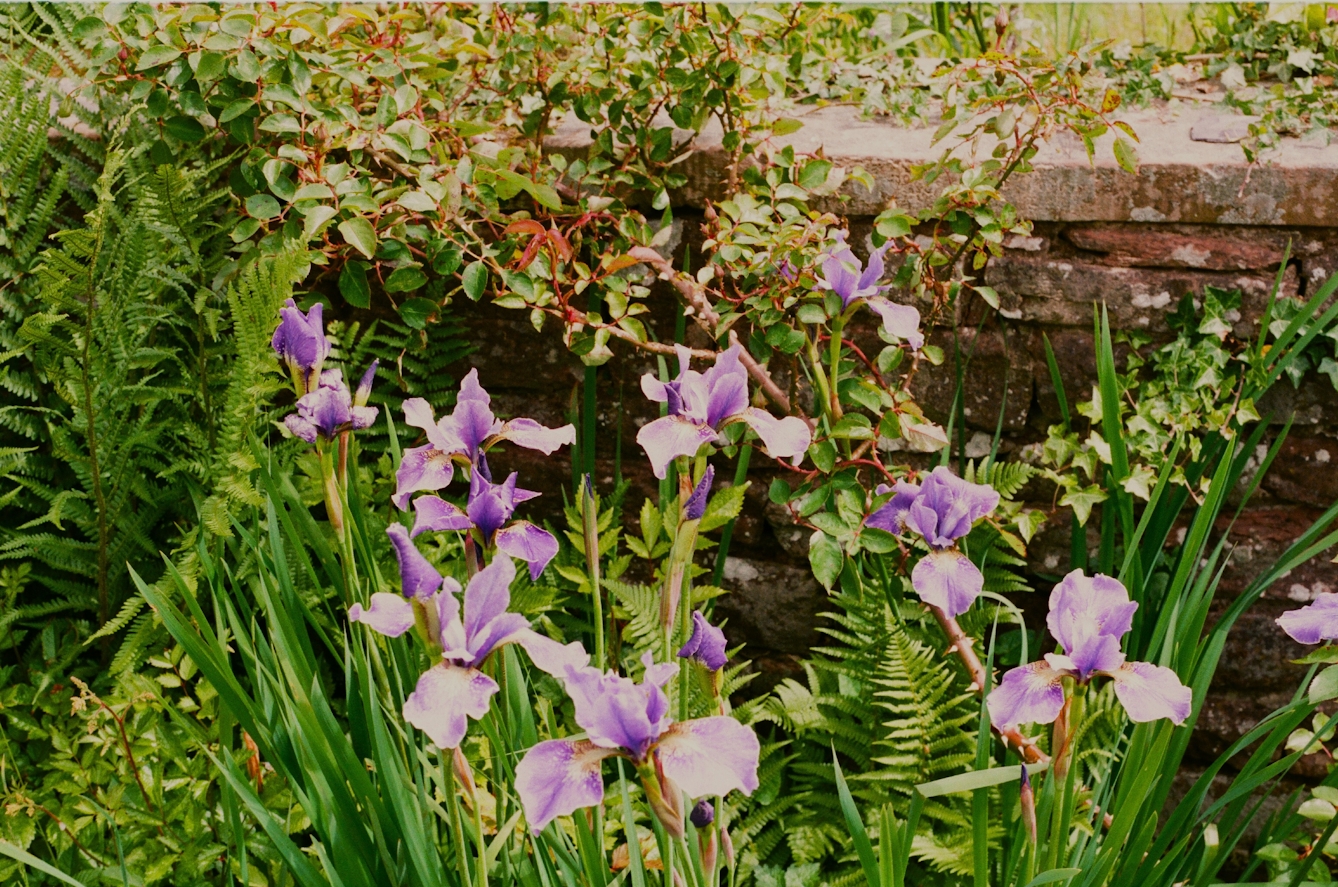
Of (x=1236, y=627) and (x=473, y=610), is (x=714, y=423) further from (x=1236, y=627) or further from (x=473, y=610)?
(x=1236, y=627)

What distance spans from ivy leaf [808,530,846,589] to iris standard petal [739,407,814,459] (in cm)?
58

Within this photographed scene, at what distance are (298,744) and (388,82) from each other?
139 centimetres

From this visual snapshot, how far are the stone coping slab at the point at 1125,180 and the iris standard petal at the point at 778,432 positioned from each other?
1018 mm

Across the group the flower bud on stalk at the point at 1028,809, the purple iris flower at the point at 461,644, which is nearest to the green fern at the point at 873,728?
the flower bud on stalk at the point at 1028,809

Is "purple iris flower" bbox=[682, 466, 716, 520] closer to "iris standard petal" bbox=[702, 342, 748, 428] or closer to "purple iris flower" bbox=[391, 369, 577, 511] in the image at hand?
"iris standard petal" bbox=[702, 342, 748, 428]

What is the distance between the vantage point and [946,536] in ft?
4.39

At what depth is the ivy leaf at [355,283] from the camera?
196 cm

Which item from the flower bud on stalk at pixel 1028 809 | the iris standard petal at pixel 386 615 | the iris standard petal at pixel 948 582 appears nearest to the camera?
the iris standard petal at pixel 386 615

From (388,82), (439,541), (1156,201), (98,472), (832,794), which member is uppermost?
(388,82)

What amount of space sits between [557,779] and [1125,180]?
174cm

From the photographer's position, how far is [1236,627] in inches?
88.4

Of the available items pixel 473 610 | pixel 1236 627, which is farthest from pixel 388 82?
pixel 1236 627

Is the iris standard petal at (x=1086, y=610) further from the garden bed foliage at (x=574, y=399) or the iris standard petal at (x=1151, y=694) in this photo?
the garden bed foliage at (x=574, y=399)

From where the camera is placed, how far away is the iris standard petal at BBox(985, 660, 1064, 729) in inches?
41.4
